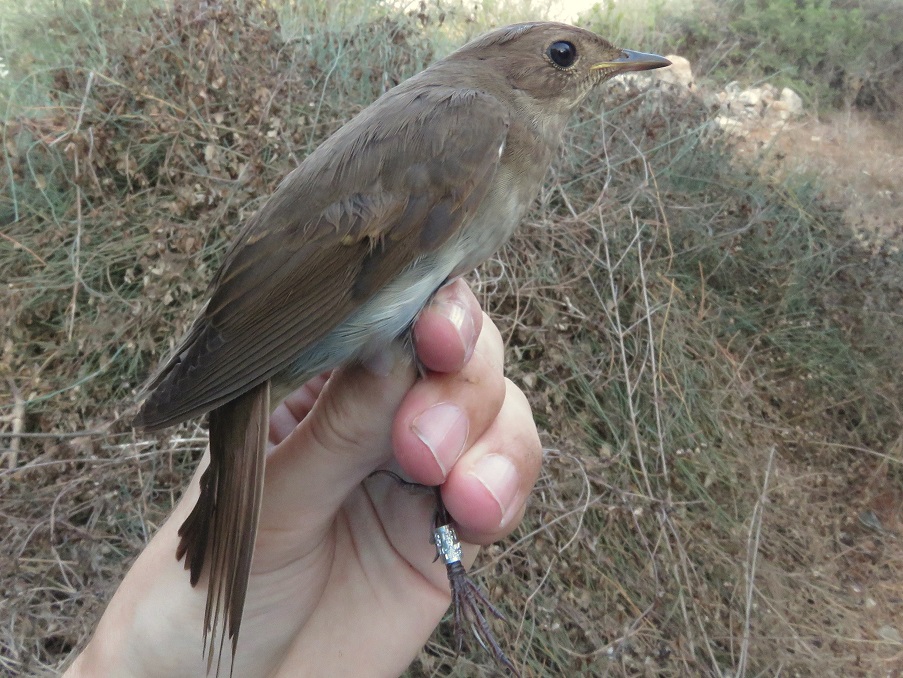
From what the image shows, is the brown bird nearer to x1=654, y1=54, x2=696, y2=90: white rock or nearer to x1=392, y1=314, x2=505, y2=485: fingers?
x1=392, y1=314, x2=505, y2=485: fingers

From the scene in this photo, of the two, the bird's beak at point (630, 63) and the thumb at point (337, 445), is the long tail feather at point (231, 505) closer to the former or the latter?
the thumb at point (337, 445)

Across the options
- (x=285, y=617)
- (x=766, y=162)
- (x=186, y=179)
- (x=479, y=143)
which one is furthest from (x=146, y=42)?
(x=766, y=162)

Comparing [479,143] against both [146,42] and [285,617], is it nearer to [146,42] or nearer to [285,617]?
[285,617]

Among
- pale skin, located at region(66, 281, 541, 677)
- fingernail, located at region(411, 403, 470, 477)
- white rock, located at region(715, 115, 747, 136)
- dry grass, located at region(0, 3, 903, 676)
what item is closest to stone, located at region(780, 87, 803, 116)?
white rock, located at region(715, 115, 747, 136)

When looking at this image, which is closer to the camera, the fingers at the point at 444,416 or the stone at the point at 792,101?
the fingers at the point at 444,416

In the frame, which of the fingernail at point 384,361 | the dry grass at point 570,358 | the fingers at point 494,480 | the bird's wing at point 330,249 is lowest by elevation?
the dry grass at point 570,358

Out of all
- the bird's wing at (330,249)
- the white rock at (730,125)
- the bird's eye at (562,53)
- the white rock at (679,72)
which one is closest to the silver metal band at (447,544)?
the bird's wing at (330,249)

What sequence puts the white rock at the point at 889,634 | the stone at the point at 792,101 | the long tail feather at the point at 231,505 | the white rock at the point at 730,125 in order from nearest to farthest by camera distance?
the long tail feather at the point at 231,505
the white rock at the point at 889,634
the white rock at the point at 730,125
the stone at the point at 792,101
